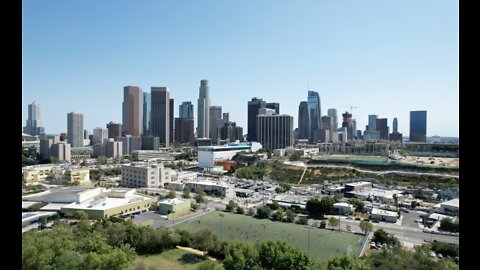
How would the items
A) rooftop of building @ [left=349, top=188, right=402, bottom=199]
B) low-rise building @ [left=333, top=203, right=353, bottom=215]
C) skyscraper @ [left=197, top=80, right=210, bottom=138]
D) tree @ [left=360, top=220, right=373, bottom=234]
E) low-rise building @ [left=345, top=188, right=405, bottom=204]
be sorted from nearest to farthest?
tree @ [left=360, top=220, right=373, bottom=234] → low-rise building @ [left=333, top=203, right=353, bottom=215] → low-rise building @ [left=345, top=188, right=405, bottom=204] → rooftop of building @ [left=349, top=188, right=402, bottom=199] → skyscraper @ [left=197, top=80, right=210, bottom=138]

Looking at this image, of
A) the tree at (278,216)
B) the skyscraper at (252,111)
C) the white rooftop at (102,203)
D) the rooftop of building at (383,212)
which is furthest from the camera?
the skyscraper at (252,111)

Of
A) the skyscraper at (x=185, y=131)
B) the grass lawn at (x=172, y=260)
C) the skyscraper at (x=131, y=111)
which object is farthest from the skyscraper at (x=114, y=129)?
the grass lawn at (x=172, y=260)

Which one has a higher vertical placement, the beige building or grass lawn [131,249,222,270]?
the beige building

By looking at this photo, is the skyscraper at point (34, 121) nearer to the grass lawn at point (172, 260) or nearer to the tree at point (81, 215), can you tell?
the tree at point (81, 215)

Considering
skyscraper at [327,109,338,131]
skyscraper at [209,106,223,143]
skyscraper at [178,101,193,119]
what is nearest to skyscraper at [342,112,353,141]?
skyscraper at [327,109,338,131]

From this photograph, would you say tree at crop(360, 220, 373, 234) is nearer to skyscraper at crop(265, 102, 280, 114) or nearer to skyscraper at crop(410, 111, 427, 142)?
skyscraper at crop(265, 102, 280, 114)
